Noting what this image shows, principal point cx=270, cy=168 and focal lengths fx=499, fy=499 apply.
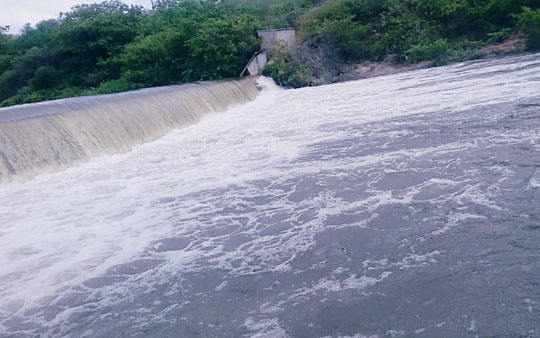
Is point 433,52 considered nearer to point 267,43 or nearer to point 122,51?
point 267,43

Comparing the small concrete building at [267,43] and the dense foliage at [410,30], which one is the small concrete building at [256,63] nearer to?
the small concrete building at [267,43]

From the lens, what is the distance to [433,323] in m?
3.21

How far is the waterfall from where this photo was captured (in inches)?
332

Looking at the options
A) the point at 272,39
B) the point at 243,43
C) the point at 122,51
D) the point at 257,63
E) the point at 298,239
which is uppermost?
the point at 122,51

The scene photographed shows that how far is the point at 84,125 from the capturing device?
1004cm

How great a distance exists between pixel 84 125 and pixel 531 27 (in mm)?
16440

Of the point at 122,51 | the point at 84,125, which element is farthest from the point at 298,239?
the point at 122,51

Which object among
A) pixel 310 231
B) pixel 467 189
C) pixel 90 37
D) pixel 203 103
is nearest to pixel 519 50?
pixel 203 103

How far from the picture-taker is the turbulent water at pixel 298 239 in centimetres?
349

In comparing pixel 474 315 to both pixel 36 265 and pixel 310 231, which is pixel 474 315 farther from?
pixel 36 265

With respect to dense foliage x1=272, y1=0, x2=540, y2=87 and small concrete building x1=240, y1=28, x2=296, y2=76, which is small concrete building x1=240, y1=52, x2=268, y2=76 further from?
dense foliage x1=272, y1=0, x2=540, y2=87

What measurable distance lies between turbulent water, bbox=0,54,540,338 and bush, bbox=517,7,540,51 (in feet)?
36.2

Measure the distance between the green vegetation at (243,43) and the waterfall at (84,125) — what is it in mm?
8806

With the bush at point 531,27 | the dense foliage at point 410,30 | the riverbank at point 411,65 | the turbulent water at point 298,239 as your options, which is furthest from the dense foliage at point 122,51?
the turbulent water at point 298,239
